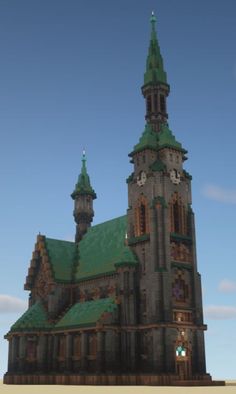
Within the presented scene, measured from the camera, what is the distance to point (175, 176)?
79938mm

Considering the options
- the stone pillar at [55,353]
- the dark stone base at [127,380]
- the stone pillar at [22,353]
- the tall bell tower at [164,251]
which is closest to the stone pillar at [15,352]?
the stone pillar at [22,353]

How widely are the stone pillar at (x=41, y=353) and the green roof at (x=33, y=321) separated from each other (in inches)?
64.0

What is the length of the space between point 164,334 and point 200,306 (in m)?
8.87

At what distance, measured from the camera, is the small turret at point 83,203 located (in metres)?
102

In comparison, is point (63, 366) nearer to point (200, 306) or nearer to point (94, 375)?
point (94, 375)

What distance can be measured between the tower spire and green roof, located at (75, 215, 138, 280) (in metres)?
16.7

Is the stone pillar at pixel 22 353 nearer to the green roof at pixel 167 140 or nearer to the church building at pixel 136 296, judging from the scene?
the church building at pixel 136 296

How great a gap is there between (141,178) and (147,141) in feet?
18.4

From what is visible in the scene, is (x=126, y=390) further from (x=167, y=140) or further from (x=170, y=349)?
(x=167, y=140)

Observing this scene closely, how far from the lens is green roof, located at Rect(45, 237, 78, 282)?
295ft

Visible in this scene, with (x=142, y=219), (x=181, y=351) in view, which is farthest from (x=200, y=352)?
(x=142, y=219)

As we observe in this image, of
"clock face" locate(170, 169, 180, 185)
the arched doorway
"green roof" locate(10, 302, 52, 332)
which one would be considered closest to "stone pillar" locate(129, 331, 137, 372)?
the arched doorway

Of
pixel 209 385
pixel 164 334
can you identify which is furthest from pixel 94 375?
pixel 209 385

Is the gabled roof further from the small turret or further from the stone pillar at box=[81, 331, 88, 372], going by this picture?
the stone pillar at box=[81, 331, 88, 372]
